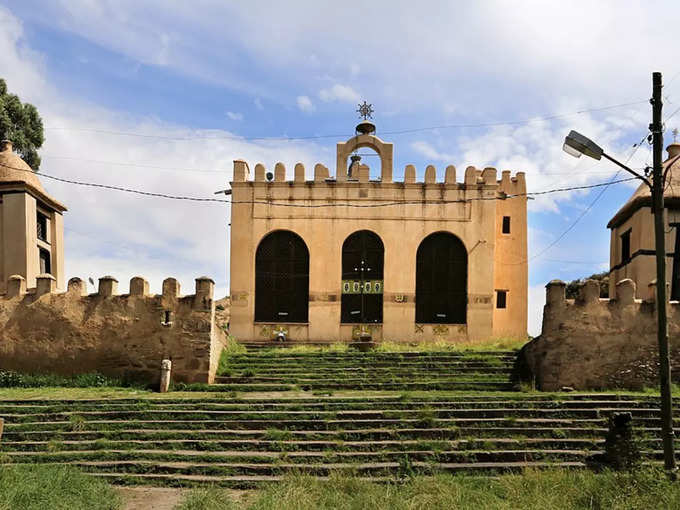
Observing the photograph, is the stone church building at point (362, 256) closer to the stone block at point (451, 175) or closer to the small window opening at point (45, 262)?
the stone block at point (451, 175)

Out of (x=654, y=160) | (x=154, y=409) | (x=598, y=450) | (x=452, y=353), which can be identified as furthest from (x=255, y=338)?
(x=654, y=160)

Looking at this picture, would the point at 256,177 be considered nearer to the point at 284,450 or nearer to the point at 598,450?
the point at 284,450

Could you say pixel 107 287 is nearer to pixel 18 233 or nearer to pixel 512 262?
pixel 18 233

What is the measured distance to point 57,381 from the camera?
16.4 m

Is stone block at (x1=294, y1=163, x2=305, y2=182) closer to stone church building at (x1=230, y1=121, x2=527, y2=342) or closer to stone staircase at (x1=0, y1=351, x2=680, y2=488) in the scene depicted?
stone church building at (x1=230, y1=121, x2=527, y2=342)

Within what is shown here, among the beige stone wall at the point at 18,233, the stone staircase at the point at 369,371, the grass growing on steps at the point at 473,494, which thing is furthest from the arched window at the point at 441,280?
the beige stone wall at the point at 18,233

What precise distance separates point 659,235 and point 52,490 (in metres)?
9.91

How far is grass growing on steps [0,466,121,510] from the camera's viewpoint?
7965 millimetres

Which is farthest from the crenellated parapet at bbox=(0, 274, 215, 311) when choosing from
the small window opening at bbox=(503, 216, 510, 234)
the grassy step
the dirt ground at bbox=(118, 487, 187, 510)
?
the small window opening at bbox=(503, 216, 510, 234)

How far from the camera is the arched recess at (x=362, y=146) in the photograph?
24828 mm

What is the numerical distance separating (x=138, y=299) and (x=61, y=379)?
303 centimetres

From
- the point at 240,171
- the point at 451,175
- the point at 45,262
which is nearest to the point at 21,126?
the point at 45,262

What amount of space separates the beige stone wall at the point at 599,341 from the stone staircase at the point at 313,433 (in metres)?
1.56

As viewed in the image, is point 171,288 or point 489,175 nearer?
point 171,288
